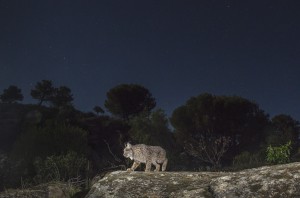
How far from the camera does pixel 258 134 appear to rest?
53.7 meters

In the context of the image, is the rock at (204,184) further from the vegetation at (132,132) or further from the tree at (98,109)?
the tree at (98,109)

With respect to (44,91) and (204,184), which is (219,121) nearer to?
(44,91)

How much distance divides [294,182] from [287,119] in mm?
57531

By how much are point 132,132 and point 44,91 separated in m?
Result: 27.9

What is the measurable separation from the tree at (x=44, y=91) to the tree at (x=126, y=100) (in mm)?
10001

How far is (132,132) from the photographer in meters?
44.9

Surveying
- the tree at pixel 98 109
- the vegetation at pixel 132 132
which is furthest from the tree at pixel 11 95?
the tree at pixel 98 109

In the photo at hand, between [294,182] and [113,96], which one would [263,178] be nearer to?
[294,182]

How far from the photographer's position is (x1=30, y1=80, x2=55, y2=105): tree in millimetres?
67812

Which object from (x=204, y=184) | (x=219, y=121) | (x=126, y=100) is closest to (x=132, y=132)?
(x=219, y=121)

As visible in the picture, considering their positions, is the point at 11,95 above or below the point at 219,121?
above

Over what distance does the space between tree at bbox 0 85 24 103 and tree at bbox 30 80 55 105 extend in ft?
14.6

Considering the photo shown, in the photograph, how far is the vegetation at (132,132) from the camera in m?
30.9

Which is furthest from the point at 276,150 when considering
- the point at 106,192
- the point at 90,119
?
the point at 90,119
